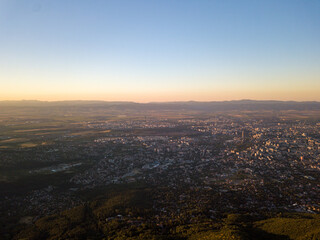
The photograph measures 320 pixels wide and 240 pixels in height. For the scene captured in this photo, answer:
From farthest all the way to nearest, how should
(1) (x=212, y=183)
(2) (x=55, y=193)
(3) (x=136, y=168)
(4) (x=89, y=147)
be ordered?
(4) (x=89, y=147) → (3) (x=136, y=168) → (1) (x=212, y=183) → (2) (x=55, y=193)

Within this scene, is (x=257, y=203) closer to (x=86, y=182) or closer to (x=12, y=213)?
(x=86, y=182)

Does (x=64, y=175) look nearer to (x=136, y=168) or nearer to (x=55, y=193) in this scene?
(x=55, y=193)

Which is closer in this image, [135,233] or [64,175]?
[135,233]

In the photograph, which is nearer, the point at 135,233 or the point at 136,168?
the point at 135,233

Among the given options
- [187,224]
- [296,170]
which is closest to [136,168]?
[187,224]

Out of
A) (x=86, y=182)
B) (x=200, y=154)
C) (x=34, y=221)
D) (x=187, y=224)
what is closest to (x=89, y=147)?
(x=86, y=182)

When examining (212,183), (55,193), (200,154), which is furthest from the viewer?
(200,154)
